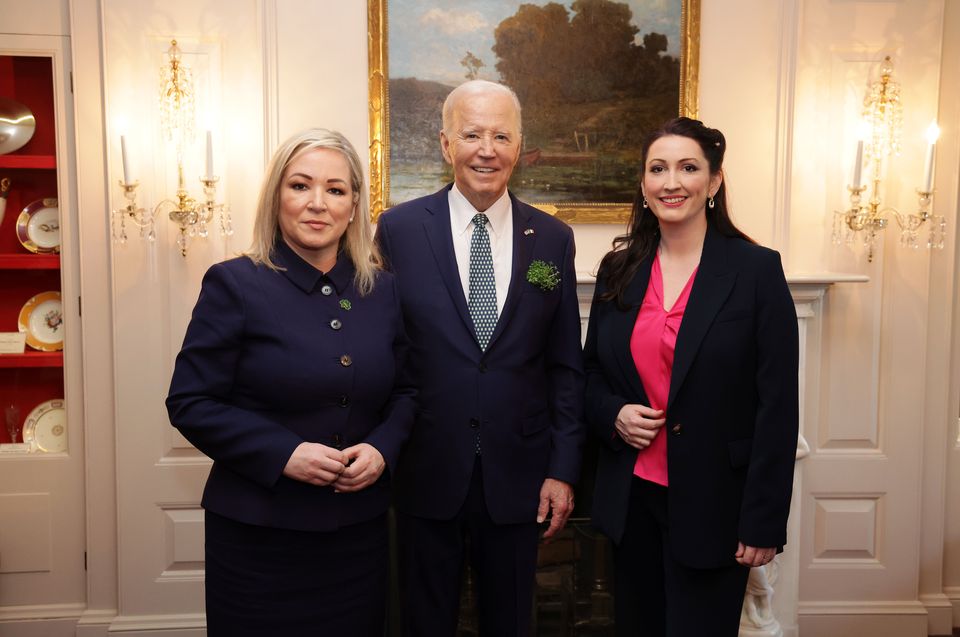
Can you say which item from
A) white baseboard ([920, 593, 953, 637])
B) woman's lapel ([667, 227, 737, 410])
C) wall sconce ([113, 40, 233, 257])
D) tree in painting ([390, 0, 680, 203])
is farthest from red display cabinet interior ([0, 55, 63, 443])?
white baseboard ([920, 593, 953, 637])

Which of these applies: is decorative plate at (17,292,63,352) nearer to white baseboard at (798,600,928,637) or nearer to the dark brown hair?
the dark brown hair

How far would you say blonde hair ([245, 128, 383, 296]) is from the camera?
1.81 metres

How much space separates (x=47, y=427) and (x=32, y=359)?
1.04ft

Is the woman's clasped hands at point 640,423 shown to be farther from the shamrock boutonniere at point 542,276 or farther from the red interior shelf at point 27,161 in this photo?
the red interior shelf at point 27,161

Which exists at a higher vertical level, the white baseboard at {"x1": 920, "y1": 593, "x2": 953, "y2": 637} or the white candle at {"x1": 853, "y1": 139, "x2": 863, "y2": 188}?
the white candle at {"x1": 853, "y1": 139, "x2": 863, "y2": 188}

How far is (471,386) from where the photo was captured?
6.54 feet

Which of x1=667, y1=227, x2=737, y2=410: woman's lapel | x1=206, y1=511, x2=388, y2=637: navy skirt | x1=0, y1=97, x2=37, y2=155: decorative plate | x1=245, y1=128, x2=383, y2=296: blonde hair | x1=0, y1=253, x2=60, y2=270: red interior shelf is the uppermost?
x1=0, y1=97, x2=37, y2=155: decorative plate

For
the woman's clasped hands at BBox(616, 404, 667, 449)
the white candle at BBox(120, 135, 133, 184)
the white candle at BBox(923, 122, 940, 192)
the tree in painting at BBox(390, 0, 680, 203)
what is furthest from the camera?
the tree in painting at BBox(390, 0, 680, 203)

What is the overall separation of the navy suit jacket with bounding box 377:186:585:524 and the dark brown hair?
167mm

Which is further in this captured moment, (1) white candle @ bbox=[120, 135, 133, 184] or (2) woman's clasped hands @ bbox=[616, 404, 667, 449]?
(1) white candle @ bbox=[120, 135, 133, 184]

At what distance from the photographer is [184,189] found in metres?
3.10

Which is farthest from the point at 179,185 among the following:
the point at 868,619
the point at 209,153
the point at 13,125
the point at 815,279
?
the point at 868,619

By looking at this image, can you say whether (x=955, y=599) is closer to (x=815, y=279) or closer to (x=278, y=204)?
(x=815, y=279)

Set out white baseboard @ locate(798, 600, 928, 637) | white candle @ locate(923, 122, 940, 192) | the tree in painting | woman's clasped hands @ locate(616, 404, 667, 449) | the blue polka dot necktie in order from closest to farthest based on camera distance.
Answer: woman's clasped hands @ locate(616, 404, 667, 449)
the blue polka dot necktie
white candle @ locate(923, 122, 940, 192)
the tree in painting
white baseboard @ locate(798, 600, 928, 637)
